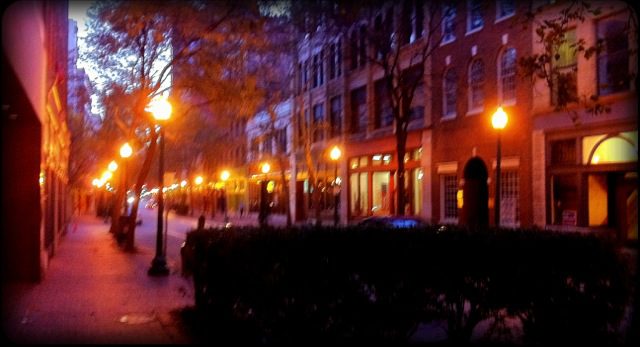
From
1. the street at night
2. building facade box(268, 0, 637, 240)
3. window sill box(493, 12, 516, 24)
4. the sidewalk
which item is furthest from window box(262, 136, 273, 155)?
the sidewalk

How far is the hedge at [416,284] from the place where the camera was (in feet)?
26.5

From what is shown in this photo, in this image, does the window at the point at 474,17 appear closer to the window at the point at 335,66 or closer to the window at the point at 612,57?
the window at the point at 612,57

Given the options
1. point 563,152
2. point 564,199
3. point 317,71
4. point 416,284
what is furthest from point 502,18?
point 416,284

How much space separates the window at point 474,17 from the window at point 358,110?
10799 mm

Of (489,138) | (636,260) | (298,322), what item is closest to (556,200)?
(489,138)

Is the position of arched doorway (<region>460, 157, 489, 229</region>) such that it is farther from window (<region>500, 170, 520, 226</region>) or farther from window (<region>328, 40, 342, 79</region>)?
window (<region>328, 40, 342, 79</region>)

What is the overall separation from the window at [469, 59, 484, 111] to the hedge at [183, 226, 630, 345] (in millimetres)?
21612

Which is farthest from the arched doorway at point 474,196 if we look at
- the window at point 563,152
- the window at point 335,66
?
the window at point 335,66

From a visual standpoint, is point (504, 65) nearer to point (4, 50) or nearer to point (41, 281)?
point (41, 281)

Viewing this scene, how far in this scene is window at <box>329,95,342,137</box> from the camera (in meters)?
43.4

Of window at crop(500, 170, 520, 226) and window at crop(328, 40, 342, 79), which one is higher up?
window at crop(328, 40, 342, 79)

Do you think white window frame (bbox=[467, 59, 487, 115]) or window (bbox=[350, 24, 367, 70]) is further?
window (bbox=[350, 24, 367, 70])

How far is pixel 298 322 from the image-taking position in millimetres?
8070

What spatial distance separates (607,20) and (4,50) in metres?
21.2
